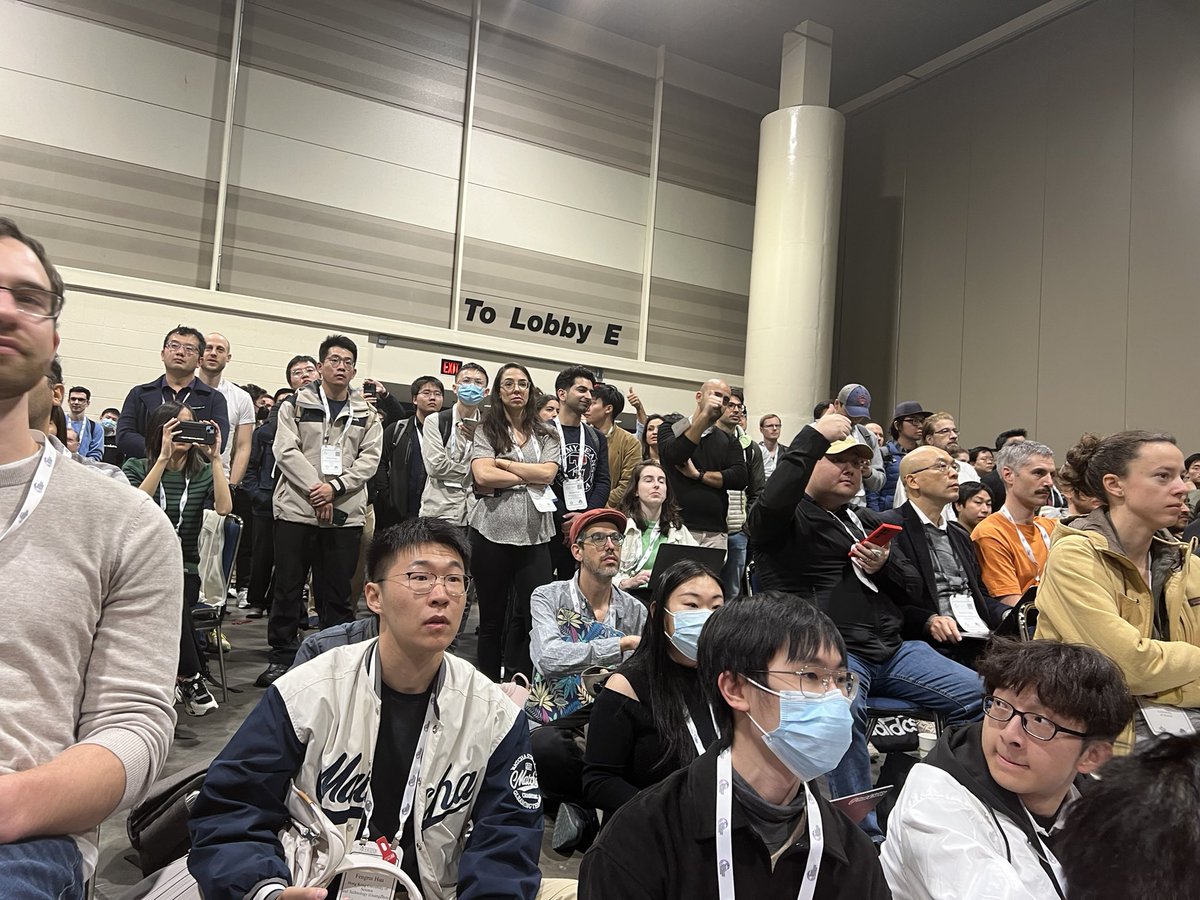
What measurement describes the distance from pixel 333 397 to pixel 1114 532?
3.70 meters

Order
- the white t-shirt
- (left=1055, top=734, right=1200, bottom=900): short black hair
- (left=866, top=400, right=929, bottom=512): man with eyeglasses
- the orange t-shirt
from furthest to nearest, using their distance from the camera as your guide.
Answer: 1. (left=866, top=400, right=929, bottom=512): man with eyeglasses
2. the white t-shirt
3. the orange t-shirt
4. (left=1055, top=734, right=1200, bottom=900): short black hair

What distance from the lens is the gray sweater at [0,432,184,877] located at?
116 centimetres

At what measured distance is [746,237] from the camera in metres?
12.7

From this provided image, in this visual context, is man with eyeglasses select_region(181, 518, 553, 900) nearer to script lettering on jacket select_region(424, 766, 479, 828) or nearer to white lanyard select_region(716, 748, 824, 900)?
script lettering on jacket select_region(424, 766, 479, 828)

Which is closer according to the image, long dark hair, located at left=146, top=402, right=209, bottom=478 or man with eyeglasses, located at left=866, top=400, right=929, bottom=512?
long dark hair, located at left=146, top=402, right=209, bottom=478

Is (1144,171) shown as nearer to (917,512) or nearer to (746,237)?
(746,237)

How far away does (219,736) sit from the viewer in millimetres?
3498

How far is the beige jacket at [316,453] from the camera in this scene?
14.6 ft

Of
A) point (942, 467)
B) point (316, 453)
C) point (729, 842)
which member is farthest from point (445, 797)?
point (316, 453)

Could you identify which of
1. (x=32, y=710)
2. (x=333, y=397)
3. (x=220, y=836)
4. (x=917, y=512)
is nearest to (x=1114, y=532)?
(x=917, y=512)

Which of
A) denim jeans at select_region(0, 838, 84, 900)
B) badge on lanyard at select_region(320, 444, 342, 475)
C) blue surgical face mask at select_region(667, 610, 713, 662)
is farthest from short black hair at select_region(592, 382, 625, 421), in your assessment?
denim jeans at select_region(0, 838, 84, 900)

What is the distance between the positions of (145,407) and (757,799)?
162 inches

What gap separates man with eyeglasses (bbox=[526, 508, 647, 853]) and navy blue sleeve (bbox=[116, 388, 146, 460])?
2441 millimetres

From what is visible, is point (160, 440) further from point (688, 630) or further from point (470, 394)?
point (688, 630)
